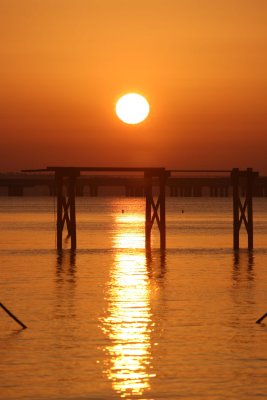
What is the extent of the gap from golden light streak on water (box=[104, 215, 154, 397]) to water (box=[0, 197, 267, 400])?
2cm

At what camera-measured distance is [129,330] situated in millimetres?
22328

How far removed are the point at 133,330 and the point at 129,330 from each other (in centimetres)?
8

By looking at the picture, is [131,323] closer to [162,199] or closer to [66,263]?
[66,263]

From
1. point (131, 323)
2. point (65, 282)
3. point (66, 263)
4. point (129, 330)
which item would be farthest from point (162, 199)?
point (129, 330)

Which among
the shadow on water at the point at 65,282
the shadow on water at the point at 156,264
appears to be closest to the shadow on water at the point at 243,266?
the shadow on water at the point at 156,264

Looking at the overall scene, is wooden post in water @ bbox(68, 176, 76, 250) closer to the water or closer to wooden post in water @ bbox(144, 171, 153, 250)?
wooden post in water @ bbox(144, 171, 153, 250)

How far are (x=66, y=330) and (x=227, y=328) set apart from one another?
3392mm

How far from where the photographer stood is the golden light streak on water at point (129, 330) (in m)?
16.9

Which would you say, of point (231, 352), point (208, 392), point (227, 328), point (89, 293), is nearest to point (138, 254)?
point (89, 293)

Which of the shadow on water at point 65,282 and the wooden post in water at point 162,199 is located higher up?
the wooden post in water at point 162,199

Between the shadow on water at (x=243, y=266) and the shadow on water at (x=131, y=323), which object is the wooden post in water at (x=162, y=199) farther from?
the shadow on water at (x=131, y=323)

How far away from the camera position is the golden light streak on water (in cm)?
1691

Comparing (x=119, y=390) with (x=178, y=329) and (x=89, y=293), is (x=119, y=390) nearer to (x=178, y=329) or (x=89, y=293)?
(x=178, y=329)

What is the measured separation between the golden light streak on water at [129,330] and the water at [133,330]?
0.07 ft
